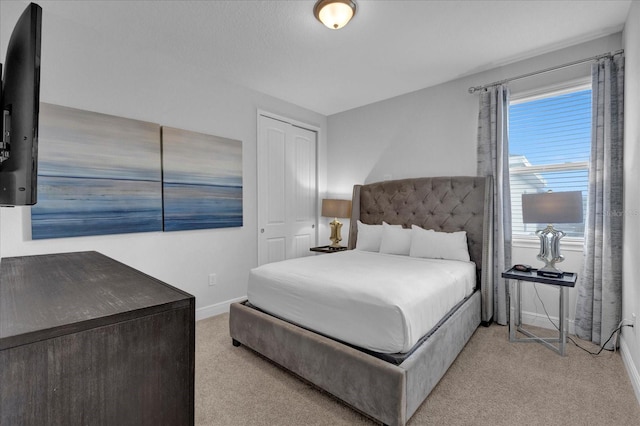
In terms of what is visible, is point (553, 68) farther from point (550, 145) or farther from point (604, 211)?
point (604, 211)

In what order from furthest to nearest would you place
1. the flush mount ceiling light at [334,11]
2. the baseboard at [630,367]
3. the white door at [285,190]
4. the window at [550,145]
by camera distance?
the white door at [285,190], the window at [550,145], the flush mount ceiling light at [334,11], the baseboard at [630,367]

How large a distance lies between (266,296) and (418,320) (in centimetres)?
110

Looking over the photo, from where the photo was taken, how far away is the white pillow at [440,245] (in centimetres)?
297

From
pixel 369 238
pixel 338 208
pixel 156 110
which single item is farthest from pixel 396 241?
pixel 156 110

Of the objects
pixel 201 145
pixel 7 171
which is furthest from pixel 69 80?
pixel 7 171

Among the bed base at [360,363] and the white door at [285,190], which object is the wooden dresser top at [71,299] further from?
the white door at [285,190]

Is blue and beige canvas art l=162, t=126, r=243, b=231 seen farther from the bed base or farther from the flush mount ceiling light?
the flush mount ceiling light

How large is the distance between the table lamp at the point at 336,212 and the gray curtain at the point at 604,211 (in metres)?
2.48

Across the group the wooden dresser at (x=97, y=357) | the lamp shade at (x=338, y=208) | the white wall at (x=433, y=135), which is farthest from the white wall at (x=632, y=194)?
the lamp shade at (x=338, y=208)

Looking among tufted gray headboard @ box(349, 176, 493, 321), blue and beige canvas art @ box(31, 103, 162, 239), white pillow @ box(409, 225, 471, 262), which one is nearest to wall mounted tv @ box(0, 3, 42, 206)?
blue and beige canvas art @ box(31, 103, 162, 239)

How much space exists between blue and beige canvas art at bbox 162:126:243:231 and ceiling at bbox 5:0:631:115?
0.77 metres

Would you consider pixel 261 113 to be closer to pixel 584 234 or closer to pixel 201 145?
pixel 201 145

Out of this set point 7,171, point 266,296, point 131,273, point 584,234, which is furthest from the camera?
point 584,234

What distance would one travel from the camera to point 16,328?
606mm
